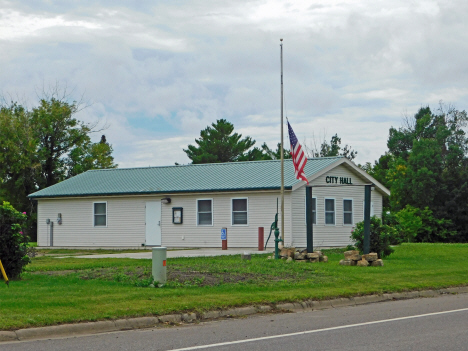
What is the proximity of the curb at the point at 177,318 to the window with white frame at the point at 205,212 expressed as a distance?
1651cm

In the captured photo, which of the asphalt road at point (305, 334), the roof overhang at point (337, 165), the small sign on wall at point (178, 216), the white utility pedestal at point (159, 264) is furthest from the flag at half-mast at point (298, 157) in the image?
the asphalt road at point (305, 334)

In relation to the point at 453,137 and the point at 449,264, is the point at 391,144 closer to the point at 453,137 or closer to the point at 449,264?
the point at 453,137

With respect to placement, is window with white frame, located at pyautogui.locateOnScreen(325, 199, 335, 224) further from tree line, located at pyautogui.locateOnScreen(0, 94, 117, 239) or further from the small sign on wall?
tree line, located at pyautogui.locateOnScreen(0, 94, 117, 239)

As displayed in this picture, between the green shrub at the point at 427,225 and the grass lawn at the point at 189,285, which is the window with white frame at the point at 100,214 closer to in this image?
the grass lawn at the point at 189,285

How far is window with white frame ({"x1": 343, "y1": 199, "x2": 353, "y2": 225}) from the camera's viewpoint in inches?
1230

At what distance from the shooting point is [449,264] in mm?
20141

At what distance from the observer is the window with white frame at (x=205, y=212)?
30.3 meters

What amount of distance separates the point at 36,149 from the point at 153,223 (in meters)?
21.9

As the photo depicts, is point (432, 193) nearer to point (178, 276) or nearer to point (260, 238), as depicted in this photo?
point (260, 238)

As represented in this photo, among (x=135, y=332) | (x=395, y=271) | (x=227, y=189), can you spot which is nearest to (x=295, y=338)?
(x=135, y=332)

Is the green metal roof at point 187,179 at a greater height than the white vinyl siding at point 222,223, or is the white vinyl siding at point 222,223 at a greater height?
the green metal roof at point 187,179

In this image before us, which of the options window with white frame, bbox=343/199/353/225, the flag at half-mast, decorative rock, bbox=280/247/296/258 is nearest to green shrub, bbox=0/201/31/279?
decorative rock, bbox=280/247/296/258

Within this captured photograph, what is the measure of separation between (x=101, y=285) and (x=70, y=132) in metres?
39.7

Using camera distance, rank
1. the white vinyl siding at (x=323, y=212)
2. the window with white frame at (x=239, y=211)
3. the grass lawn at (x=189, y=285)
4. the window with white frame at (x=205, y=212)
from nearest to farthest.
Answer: the grass lawn at (x=189, y=285)
the white vinyl siding at (x=323, y=212)
the window with white frame at (x=239, y=211)
the window with white frame at (x=205, y=212)
